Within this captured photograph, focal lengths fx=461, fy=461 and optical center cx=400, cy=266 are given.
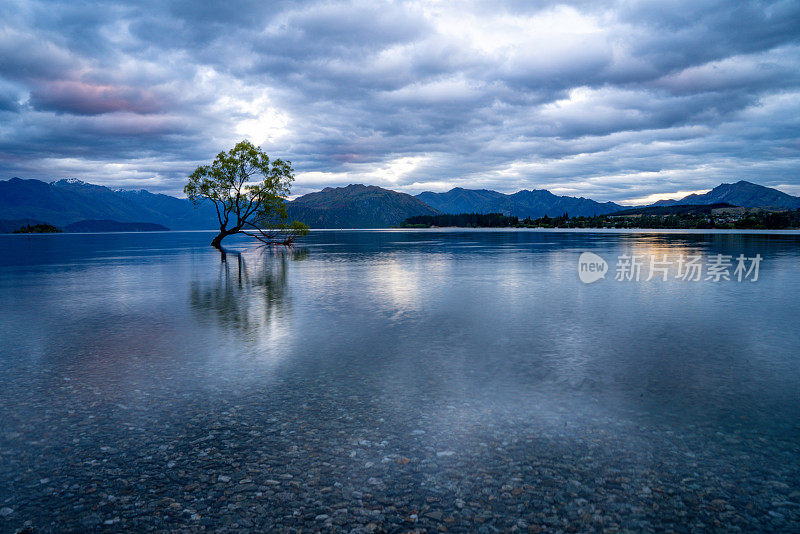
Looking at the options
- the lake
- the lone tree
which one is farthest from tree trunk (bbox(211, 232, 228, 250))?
the lake

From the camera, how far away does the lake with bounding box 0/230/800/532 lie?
26.2ft

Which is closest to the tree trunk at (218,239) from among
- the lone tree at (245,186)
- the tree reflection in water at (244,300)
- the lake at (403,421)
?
the lone tree at (245,186)

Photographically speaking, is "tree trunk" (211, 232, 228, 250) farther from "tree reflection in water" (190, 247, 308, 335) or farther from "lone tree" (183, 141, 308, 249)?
"tree reflection in water" (190, 247, 308, 335)

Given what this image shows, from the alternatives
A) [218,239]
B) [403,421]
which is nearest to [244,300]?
[403,421]

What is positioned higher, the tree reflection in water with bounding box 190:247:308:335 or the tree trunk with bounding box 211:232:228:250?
the tree trunk with bounding box 211:232:228:250

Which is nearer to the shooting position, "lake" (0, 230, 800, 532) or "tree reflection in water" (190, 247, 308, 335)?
"lake" (0, 230, 800, 532)

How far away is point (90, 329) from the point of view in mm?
21844

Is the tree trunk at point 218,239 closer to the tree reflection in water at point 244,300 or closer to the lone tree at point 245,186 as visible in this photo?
the lone tree at point 245,186

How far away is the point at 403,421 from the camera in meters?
11.3

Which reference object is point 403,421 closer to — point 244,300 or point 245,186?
point 244,300

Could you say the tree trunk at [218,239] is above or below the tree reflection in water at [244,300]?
above

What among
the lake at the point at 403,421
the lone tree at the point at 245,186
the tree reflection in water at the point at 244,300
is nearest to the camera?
the lake at the point at 403,421

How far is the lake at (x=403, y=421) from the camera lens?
8.00 m

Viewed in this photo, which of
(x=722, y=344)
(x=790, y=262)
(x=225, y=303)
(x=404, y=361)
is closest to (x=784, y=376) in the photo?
(x=722, y=344)
